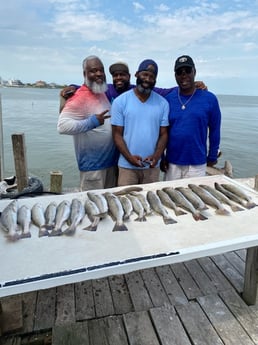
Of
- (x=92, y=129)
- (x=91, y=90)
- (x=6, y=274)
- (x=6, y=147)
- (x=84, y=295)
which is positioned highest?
(x=91, y=90)

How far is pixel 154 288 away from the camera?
2.77 m

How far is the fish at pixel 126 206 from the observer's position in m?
2.21

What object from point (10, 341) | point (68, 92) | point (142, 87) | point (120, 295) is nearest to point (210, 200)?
point (120, 295)

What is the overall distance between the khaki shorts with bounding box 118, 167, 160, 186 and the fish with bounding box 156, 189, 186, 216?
71 centimetres

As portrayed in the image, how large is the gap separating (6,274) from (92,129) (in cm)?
206

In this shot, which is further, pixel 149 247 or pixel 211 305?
pixel 211 305

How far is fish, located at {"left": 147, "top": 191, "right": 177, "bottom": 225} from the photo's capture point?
215 centimetres

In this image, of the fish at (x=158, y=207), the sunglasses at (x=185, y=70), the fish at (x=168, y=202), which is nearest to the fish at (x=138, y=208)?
the fish at (x=158, y=207)

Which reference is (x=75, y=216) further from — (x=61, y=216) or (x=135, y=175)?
(x=135, y=175)

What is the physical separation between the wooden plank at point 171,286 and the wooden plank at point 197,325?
104mm

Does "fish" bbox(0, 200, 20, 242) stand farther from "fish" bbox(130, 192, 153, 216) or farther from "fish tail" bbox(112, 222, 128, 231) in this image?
"fish" bbox(130, 192, 153, 216)

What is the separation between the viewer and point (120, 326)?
2309 mm

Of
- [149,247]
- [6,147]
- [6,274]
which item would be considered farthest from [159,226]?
[6,147]

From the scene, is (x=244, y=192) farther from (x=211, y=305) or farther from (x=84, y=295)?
(x=84, y=295)
